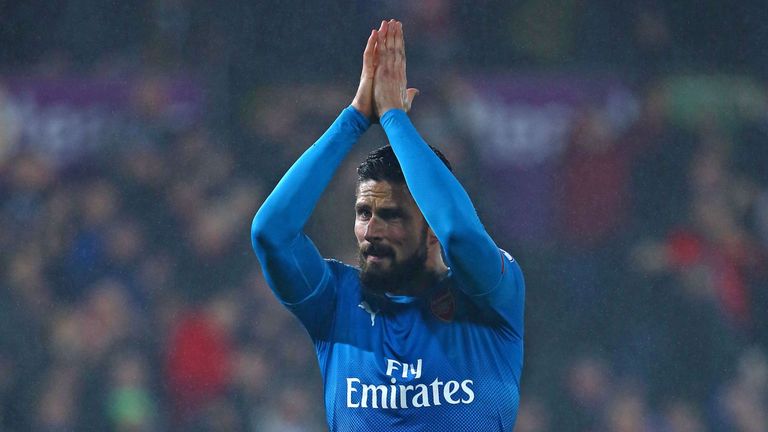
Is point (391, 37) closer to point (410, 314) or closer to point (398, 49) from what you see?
point (398, 49)

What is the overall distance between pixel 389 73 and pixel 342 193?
2562 mm

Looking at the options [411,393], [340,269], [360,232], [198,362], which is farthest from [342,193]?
[411,393]

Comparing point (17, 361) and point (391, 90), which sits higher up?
point (391, 90)

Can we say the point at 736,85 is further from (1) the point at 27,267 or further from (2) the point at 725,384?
(1) the point at 27,267

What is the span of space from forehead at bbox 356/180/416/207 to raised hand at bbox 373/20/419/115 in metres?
0.15

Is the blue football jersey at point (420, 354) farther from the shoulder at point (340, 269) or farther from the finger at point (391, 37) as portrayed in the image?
the finger at point (391, 37)

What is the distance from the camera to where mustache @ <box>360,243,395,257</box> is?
209cm

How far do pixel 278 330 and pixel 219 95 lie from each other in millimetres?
1128

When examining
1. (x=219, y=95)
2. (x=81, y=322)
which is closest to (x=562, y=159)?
(x=219, y=95)

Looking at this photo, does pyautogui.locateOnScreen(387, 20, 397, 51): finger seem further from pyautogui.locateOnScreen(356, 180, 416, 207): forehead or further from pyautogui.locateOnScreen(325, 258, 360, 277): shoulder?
pyautogui.locateOnScreen(325, 258, 360, 277): shoulder

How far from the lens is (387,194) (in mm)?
2131

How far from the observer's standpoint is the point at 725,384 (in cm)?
451

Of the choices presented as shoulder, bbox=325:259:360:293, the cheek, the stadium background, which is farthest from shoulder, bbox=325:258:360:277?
the stadium background

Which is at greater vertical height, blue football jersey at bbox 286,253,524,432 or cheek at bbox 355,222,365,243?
cheek at bbox 355,222,365,243
